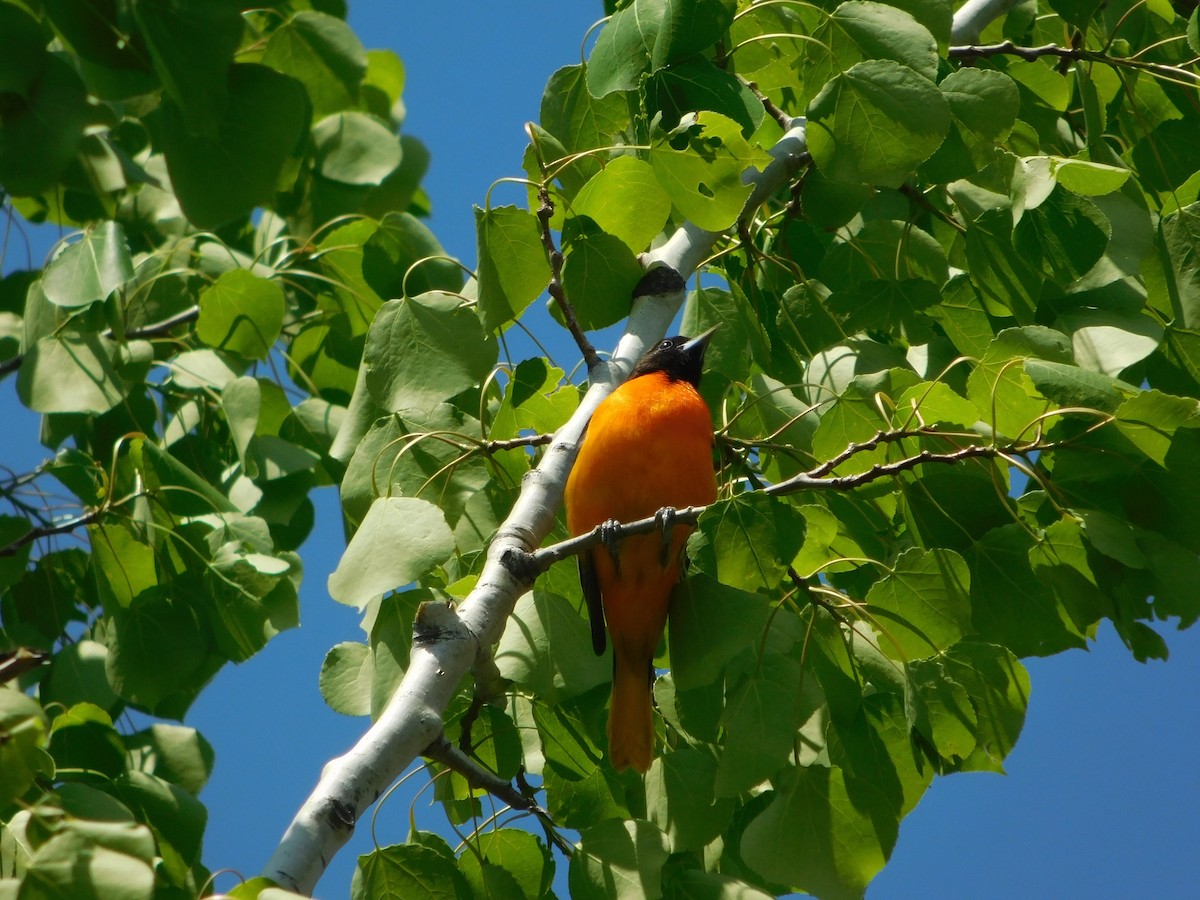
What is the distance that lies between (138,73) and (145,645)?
1.76 metres

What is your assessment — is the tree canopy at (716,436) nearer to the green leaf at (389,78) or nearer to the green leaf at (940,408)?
the green leaf at (940,408)

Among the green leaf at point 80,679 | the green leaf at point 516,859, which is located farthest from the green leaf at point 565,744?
the green leaf at point 80,679

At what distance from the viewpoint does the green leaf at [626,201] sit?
226 centimetres

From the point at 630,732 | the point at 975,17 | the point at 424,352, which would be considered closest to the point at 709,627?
the point at 630,732

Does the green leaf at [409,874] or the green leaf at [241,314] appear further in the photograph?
the green leaf at [241,314]

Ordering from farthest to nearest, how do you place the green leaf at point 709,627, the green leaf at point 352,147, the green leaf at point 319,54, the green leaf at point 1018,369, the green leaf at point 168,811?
the green leaf at point 352,147 → the green leaf at point 319,54 → the green leaf at point 168,811 → the green leaf at point 1018,369 → the green leaf at point 709,627

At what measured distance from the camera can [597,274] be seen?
94.0 inches

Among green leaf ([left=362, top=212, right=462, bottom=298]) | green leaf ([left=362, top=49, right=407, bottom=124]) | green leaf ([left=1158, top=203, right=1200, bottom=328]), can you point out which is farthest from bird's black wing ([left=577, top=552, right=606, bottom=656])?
green leaf ([left=362, top=49, right=407, bottom=124])

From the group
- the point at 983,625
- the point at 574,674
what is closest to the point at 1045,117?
the point at 983,625

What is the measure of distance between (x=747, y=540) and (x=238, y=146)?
945mm

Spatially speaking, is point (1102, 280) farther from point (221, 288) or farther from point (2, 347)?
point (2, 347)

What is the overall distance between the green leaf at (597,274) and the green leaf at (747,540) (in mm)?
737

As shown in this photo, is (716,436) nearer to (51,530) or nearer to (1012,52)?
(1012,52)

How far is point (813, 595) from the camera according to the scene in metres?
2.03
